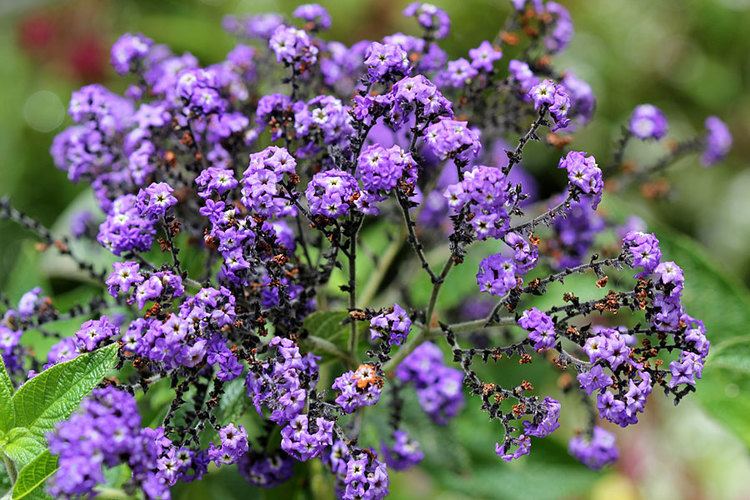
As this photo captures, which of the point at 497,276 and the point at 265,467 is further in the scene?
the point at 265,467

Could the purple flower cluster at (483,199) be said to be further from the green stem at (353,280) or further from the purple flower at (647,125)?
the purple flower at (647,125)

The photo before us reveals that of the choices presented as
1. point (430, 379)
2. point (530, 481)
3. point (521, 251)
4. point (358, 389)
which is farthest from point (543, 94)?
point (530, 481)

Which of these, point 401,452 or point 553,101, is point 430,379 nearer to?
point 401,452

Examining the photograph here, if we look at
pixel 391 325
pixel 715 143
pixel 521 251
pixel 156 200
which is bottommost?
pixel 715 143

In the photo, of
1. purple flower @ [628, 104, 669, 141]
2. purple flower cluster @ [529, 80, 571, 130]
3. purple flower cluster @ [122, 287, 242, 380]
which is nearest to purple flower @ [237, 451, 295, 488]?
purple flower cluster @ [122, 287, 242, 380]

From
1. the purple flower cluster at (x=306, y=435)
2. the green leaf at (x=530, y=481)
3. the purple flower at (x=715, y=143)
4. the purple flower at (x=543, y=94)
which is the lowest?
the green leaf at (x=530, y=481)

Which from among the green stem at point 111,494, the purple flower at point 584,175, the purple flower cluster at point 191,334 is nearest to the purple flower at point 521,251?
the purple flower at point 584,175

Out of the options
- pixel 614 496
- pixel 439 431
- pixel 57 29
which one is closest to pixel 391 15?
pixel 57 29
